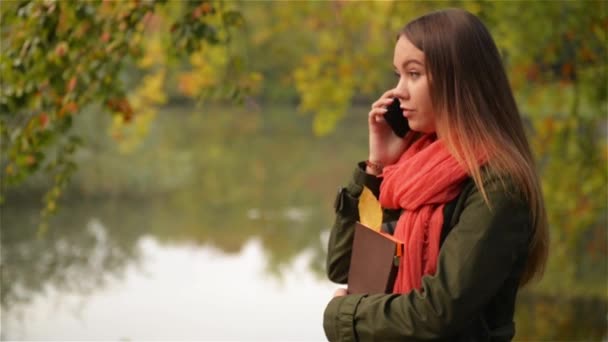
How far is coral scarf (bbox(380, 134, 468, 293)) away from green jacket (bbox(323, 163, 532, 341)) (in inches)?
1.1

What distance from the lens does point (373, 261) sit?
1934 millimetres

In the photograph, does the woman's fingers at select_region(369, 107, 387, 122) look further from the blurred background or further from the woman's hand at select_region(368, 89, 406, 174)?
the blurred background

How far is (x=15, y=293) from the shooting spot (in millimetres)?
11219

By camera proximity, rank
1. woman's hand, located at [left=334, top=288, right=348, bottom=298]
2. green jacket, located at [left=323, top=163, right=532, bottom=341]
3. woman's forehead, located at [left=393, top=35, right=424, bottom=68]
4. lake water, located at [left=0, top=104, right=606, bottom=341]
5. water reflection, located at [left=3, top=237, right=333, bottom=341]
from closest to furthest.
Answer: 1. green jacket, located at [left=323, top=163, right=532, bottom=341]
2. woman's forehead, located at [left=393, top=35, right=424, bottom=68]
3. woman's hand, located at [left=334, top=288, right=348, bottom=298]
4. water reflection, located at [left=3, top=237, right=333, bottom=341]
5. lake water, located at [left=0, top=104, right=606, bottom=341]

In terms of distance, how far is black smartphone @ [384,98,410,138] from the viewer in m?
2.02

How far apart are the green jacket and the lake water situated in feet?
15.8

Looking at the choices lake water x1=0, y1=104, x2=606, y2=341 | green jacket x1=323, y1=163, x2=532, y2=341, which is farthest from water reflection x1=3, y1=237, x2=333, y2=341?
green jacket x1=323, y1=163, x2=532, y2=341

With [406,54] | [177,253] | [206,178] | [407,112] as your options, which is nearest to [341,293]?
[407,112]

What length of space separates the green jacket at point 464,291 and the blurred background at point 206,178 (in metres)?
2.41

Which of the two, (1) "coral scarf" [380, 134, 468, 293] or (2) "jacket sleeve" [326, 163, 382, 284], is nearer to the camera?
(1) "coral scarf" [380, 134, 468, 293]

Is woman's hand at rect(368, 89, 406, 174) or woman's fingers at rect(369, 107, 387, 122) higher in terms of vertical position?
woman's fingers at rect(369, 107, 387, 122)

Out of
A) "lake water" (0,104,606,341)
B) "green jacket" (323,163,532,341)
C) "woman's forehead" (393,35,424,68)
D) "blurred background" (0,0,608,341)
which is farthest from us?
"lake water" (0,104,606,341)

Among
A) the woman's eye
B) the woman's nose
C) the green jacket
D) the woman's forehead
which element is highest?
the woman's forehead

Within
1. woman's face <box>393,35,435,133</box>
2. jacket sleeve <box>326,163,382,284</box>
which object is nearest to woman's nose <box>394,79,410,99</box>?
woman's face <box>393,35,435,133</box>
